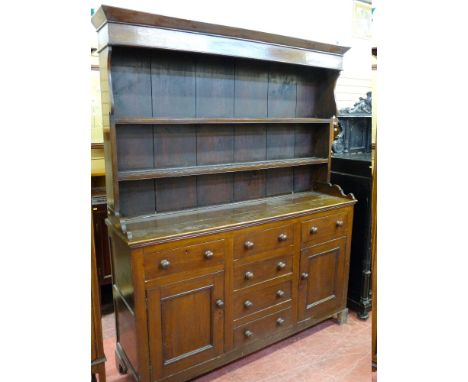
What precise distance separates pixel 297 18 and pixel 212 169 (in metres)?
1.69

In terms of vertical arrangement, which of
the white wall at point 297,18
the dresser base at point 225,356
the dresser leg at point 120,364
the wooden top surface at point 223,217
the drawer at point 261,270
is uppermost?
the white wall at point 297,18

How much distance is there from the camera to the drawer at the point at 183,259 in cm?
164

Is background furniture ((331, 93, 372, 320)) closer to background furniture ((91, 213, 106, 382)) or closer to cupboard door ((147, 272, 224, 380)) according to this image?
cupboard door ((147, 272, 224, 380))

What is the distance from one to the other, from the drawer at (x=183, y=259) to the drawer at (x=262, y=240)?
11cm

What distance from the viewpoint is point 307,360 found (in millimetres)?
2174

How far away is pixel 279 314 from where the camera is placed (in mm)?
2184

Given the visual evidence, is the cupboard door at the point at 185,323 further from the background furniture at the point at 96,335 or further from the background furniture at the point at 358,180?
the background furniture at the point at 358,180

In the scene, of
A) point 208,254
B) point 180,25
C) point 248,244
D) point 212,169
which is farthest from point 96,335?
point 180,25

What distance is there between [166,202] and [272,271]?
73 centimetres

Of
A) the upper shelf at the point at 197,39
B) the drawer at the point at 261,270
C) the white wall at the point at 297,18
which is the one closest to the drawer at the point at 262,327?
the drawer at the point at 261,270

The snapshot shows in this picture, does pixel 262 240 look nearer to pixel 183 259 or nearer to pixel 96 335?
pixel 183 259

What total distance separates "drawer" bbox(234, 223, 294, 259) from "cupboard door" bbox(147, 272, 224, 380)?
0.58 ft
